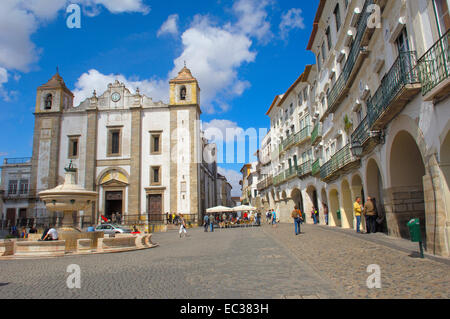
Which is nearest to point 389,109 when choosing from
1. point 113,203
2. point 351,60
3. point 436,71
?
point 436,71

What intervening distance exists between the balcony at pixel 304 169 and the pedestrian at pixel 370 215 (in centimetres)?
1386

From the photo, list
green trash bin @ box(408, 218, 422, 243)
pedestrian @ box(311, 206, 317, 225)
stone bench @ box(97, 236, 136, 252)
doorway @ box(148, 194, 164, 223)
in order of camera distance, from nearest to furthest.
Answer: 1. green trash bin @ box(408, 218, 422, 243)
2. stone bench @ box(97, 236, 136, 252)
3. pedestrian @ box(311, 206, 317, 225)
4. doorway @ box(148, 194, 164, 223)

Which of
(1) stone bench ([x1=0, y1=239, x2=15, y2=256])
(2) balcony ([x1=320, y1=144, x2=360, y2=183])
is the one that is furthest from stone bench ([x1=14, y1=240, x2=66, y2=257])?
(2) balcony ([x1=320, y1=144, x2=360, y2=183])

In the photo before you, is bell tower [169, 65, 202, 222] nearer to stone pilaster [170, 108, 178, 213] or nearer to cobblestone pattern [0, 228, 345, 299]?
stone pilaster [170, 108, 178, 213]

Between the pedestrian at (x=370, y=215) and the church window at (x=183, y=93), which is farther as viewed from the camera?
the church window at (x=183, y=93)

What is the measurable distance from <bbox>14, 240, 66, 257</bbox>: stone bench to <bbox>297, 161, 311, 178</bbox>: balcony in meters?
21.2

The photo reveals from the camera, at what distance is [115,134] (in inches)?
1455

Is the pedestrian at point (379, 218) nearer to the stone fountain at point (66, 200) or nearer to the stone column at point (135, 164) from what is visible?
the stone fountain at point (66, 200)

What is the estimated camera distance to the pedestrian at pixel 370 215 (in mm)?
13641

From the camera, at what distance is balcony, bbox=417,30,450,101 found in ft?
22.1

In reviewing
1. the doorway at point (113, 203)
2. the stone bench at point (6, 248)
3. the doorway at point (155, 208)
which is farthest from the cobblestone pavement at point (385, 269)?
the doorway at point (113, 203)

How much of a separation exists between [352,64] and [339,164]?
6214 millimetres

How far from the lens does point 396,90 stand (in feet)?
30.2

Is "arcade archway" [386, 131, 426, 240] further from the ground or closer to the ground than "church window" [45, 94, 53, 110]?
closer to the ground
